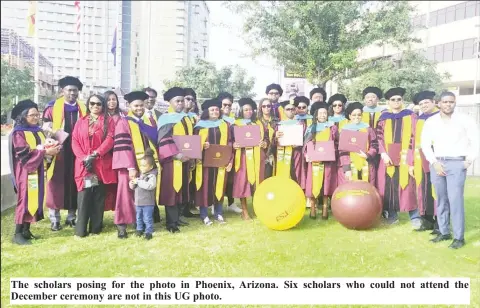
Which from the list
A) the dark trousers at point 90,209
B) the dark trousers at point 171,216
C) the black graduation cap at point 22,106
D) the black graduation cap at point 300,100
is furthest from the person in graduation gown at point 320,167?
the black graduation cap at point 22,106

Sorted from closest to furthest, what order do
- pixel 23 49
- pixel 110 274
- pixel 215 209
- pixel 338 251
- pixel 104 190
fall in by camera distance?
pixel 23 49 < pixel 110 274 < pixel 338 251 < pixel 104 190 < pixel 215 209

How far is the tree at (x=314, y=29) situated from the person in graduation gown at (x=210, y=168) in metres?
0.90

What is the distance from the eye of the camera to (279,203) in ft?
15.3

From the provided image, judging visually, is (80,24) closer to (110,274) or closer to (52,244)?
(110,274)

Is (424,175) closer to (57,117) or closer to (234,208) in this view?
(234,208)

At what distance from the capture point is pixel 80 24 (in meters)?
2.78

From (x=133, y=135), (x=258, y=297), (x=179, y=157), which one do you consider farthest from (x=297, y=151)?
(x=258, y=297)

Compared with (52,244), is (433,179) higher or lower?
higher

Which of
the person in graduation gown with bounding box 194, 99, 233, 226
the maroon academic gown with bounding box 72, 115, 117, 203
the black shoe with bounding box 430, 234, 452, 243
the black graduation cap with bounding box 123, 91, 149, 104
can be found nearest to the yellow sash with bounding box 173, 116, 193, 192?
the person in graduation gown with bounding box 194, 99, 233, 226

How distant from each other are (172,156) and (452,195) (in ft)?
9.66

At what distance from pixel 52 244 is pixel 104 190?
0.78 meters

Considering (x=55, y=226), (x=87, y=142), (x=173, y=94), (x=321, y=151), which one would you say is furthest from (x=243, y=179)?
(x=55, y=226)

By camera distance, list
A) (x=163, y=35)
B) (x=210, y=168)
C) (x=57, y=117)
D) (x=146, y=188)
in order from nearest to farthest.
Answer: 1. (x=163, y=35)
2. (x=146, y=188)
3. (x=57, y=117)
4. (x=210, y=168)

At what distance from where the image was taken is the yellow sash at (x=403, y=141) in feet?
16.8
